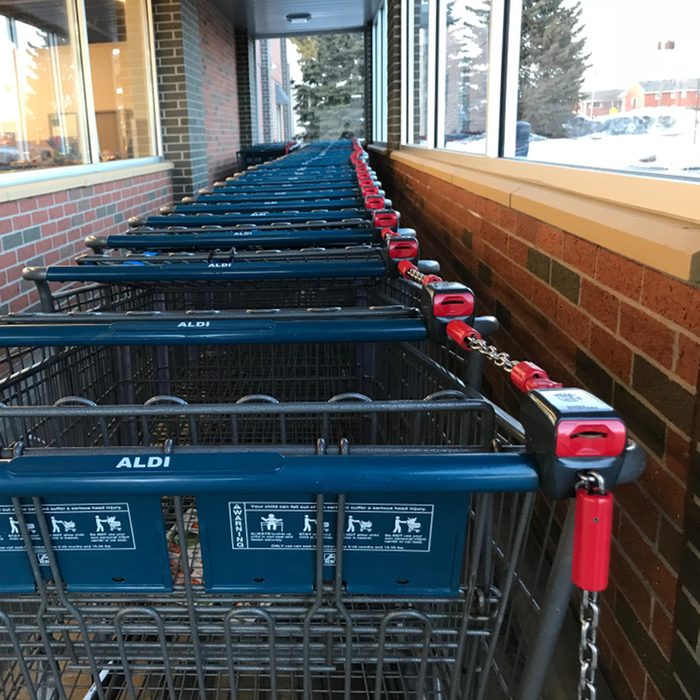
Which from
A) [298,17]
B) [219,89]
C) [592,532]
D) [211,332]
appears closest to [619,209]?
[211,332]

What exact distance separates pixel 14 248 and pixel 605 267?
11.8ft

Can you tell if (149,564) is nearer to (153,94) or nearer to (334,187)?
(334,187)

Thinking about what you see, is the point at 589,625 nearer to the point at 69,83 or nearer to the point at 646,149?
the point at 646,149

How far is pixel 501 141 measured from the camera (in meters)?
3.63

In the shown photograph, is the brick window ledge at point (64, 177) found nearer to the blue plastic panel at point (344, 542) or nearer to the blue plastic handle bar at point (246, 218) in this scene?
the blue plastic handle bar at point (246, 218)

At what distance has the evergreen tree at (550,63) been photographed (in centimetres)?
264

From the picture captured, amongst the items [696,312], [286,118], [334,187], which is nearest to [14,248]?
[334,187]

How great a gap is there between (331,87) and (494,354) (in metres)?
19.3

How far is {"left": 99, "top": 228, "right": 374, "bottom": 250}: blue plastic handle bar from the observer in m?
2.87

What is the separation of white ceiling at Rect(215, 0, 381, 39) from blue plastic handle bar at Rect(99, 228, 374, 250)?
33.0 feet

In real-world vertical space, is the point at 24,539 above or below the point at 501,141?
below

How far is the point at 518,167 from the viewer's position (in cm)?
301

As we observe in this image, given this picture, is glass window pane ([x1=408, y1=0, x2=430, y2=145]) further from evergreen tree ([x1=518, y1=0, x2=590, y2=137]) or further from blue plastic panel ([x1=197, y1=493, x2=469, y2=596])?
blue plastic panel ([x1=197, y1=493, x2=469, y2=596])

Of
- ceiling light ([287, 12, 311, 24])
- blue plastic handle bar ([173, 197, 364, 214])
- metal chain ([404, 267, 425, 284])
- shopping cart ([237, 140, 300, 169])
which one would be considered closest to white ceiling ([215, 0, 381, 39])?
ceiling light ([287, 12, 311, 24])
